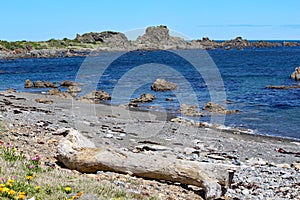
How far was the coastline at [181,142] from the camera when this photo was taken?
396 inches

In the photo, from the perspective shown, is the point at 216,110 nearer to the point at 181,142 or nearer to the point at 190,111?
the point at 190,111

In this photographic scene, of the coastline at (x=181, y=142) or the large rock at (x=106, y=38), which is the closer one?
the coastline at (x=181, y=142)

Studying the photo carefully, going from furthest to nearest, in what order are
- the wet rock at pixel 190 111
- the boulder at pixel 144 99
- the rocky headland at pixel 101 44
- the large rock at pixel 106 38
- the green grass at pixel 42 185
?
the large rock at pixel 106 38, the rocky headland at pixel 101 44, the boulder at pixel 144 99, the wet rock at pixel 190 111, the green grass at pixel 42 185

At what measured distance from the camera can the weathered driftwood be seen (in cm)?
841

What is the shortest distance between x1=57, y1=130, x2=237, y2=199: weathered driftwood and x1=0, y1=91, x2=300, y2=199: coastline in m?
0.66

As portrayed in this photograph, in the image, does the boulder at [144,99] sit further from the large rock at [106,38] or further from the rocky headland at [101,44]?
the large rock at [106,38]

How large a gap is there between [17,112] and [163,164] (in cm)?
1154

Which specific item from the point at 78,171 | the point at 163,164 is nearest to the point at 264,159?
the point at 163,164

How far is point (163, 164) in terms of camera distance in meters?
8.62

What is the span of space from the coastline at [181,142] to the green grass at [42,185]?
2.06 m

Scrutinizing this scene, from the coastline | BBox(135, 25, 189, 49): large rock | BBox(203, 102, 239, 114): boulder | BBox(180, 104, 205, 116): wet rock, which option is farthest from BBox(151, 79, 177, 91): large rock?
BBox(135, 25, 189, 49): large rock

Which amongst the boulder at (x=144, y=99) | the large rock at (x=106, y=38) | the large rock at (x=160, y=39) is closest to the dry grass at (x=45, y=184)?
the boulder at (x=144, y=99)

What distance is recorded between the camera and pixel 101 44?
15088 cm

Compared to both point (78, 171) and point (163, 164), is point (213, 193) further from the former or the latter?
point (78, 171)
